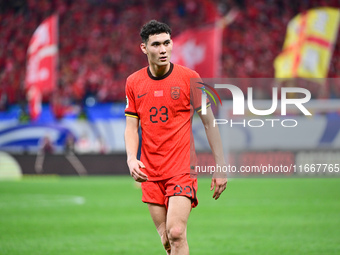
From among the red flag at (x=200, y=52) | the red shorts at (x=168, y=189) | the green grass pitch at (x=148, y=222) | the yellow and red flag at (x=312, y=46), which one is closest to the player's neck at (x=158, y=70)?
the red shorts at (x=168, y=189)

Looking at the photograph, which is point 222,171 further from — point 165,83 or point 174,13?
point 174,13

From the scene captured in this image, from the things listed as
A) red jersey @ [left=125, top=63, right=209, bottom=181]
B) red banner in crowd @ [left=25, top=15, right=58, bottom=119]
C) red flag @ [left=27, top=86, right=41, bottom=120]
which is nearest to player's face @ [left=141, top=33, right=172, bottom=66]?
red jersey @ [left=125, top=63, right=209, bottom=181]

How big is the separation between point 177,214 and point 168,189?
0.78 ft

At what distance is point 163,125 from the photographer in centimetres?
484

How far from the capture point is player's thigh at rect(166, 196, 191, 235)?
4.64 meters

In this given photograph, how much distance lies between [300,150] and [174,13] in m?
11.7

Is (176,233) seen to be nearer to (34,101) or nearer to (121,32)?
(34,101)

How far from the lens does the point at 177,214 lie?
4.68 metres

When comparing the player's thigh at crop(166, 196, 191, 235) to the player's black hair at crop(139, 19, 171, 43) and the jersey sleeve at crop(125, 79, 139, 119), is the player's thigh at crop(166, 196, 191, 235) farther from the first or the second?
the player's black hair at crop(139, 19, 171, 43)

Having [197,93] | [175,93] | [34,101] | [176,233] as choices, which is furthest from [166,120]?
[34,101]

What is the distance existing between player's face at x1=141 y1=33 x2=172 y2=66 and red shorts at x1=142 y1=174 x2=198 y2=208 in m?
0.95

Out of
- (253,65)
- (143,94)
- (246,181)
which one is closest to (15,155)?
(246,181)

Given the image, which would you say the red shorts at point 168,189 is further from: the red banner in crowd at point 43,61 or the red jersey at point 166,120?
the red banner in crowd at point 43,61

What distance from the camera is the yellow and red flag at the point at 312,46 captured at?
76.3 feet
